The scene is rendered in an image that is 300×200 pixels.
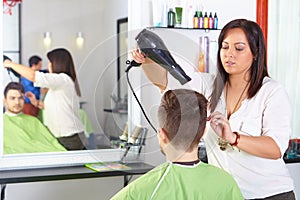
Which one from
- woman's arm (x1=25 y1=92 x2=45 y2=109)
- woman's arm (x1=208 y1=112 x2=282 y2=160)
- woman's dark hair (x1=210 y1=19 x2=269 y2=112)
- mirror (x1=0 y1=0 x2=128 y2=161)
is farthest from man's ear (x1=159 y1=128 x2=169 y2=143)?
woman's arm (x1=25 y1=92 x2=45 y2=109)

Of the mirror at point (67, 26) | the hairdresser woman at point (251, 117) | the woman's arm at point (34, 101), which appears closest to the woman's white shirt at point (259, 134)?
the hairdresser woman at point (251, 117)

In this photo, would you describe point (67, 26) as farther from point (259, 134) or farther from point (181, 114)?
point (181, 114)

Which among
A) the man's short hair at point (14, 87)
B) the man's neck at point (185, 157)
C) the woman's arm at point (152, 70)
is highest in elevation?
the woman's arm at point (152, 70)

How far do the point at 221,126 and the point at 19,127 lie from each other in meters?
1.35

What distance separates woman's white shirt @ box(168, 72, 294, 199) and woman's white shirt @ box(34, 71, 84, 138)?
3.26 feet

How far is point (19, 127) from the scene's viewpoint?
2791 mm

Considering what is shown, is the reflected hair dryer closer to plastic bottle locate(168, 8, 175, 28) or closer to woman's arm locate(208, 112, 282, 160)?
woman's arm locate(208, 112, 282, 160)

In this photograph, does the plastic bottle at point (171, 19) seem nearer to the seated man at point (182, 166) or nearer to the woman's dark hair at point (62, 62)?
the woman's dark hair at point (62, 62)

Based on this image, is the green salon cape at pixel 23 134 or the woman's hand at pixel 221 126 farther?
the green salon cape at pixel 23 134

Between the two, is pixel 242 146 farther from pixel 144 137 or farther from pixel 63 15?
pixel 63 15

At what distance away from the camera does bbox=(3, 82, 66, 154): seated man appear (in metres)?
2.76

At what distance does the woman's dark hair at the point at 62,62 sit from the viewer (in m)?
2.80

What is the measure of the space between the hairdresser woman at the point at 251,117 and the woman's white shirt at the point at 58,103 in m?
0.96

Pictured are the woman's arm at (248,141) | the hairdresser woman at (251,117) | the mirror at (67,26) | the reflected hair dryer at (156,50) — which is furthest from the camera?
the mirror at (67,26)
